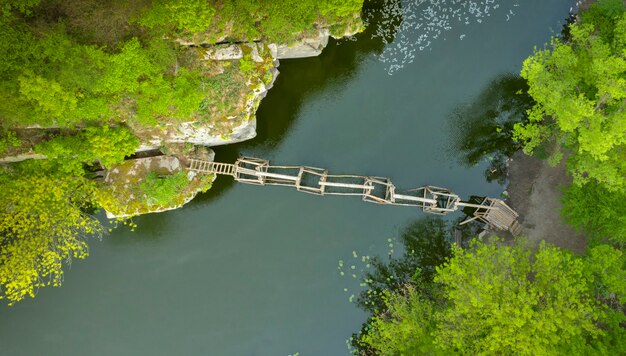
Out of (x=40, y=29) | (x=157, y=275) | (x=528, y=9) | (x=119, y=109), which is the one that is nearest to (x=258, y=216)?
(x=157, y=275)

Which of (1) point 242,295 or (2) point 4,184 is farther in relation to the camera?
(1) point 242,295

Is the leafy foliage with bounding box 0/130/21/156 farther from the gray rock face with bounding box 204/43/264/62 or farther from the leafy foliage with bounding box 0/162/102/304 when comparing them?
the gray rock face with bounding box 204/43/264/62

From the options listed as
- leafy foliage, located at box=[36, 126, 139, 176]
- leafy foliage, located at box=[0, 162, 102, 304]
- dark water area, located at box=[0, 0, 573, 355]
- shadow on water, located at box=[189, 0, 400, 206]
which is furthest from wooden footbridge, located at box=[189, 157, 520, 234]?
leafy foliage, located at box=[0, 162, 102, 304]

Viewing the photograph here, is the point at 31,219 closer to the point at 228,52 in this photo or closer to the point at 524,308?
the point at 228,52

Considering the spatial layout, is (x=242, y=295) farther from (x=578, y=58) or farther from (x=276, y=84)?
(x=578, y=58)

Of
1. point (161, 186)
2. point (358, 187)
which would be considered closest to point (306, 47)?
point (358, 187)

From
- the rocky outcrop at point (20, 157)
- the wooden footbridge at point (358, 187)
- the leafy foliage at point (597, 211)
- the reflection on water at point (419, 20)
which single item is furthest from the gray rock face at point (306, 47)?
the leafy foliage at point (597, 211)
